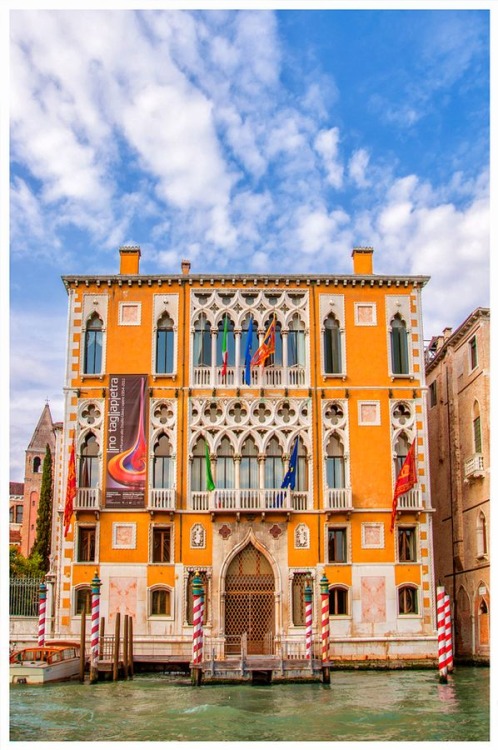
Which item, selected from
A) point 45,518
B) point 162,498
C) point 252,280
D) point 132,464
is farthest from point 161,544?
point 45,518

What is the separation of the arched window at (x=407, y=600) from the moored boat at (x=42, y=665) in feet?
27.4

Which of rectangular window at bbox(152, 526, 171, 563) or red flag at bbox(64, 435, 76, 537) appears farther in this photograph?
rectangular window at bbox(152, 526, 171, 563)

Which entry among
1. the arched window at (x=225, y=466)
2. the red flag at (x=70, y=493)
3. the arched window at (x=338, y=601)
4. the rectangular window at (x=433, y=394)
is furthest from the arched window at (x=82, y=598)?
the rectangular window at (x=433, y=394)

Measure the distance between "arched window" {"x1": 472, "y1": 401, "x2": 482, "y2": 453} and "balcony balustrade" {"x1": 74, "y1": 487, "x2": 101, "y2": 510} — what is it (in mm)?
10353

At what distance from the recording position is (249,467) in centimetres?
2548

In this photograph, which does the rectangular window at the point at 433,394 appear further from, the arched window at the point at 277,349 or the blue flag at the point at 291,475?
the blue flag at the point at 291,475

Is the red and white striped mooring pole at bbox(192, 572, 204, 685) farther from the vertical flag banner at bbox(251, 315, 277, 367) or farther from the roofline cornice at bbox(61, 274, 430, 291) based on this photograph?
the roofline cornice at bbox(61, 274, 430, 291)

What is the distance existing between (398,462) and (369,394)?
1.98 m

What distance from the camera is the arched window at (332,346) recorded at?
26188mm

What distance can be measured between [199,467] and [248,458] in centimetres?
133

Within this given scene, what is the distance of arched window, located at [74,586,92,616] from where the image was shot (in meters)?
24.7

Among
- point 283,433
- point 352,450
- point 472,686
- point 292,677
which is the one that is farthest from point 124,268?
point 472,686

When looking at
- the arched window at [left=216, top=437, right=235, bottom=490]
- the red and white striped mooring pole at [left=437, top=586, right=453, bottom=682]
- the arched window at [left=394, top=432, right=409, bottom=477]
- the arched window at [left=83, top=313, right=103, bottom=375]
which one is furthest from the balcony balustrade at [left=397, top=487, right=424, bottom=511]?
the arched window at [left=83, top=313, right=103, bottom=375]

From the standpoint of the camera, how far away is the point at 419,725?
15117mm
